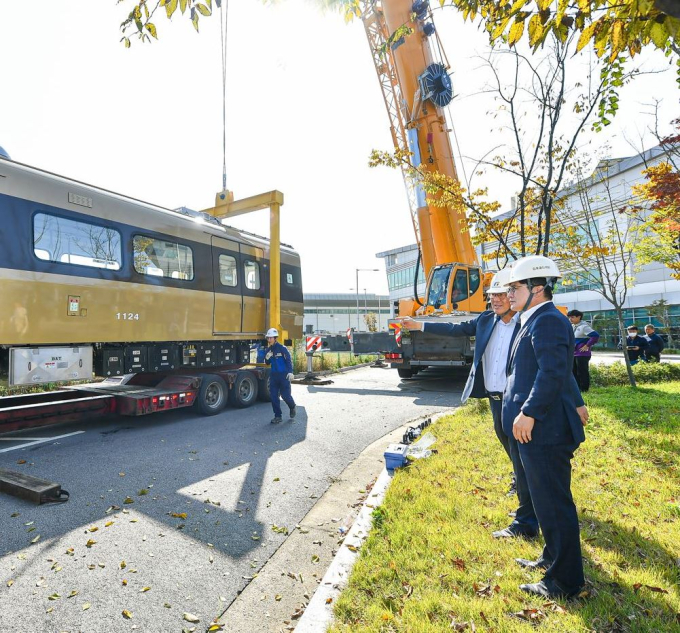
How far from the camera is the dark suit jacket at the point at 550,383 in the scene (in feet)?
8.38

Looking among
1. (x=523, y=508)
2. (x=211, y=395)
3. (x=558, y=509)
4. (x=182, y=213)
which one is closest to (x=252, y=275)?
(x=182, y=213)

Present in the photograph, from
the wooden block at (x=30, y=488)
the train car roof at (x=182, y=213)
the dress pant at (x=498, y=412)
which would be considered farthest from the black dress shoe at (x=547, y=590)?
the train car roof at (x=182, y=213)

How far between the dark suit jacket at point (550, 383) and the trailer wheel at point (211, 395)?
291 inches

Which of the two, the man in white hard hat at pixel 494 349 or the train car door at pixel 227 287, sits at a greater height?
the train car door at pixel 227 287

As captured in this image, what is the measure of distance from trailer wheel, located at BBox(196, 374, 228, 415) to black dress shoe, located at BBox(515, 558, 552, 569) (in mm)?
7153

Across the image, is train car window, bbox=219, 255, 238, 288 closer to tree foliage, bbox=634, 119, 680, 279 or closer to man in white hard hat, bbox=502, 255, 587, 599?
man in white hard hat, bbox=502, 255, 587, 599

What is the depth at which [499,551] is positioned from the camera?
3.22m

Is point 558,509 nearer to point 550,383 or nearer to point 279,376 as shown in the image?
point 550,383

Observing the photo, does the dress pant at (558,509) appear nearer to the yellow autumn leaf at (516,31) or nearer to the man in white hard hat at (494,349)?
the man in white hard hat at (494,349)

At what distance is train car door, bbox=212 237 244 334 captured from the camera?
957 centimetres

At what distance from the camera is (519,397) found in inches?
111

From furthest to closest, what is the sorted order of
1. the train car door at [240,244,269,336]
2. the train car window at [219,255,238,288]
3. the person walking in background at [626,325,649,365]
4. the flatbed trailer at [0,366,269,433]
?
the person walking in background at [626,325,649,365], the train car door at [240,244,269,336], the train car window at [219,255,238,288], the flatbed trailer at [0,366,269,433]

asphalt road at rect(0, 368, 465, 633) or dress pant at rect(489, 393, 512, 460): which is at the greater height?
dress pant at rect(489, 393, 512, 460)

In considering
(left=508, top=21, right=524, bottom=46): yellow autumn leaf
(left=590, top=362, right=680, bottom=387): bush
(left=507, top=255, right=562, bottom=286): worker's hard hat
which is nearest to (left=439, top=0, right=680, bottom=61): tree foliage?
(left=508, top=21, right=524, bottom=46): yellow autumn leaf
